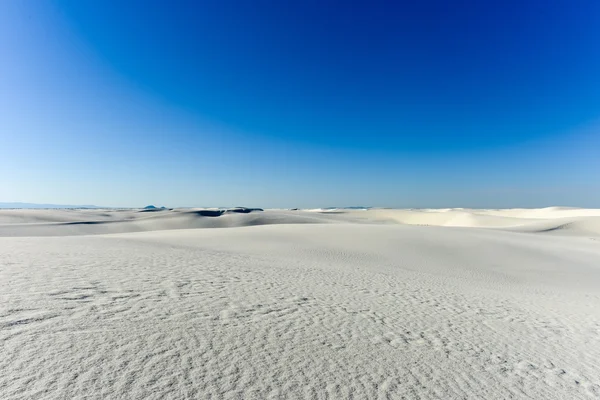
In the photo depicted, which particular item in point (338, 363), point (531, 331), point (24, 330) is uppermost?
point (24, 330)

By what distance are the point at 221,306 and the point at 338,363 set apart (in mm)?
2926

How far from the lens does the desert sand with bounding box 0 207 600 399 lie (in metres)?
4.08

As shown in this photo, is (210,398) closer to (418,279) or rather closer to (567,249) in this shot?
(418,279)

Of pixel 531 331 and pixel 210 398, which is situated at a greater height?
pixel 210 398

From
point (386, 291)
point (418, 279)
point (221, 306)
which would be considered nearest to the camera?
point (221, 306)

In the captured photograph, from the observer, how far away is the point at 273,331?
577 centimetres

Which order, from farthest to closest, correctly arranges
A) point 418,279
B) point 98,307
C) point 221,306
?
point 418,279, point 221,306, point 98,307

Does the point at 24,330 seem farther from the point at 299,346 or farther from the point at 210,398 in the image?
the point at 299,346

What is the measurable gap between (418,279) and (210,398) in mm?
10595

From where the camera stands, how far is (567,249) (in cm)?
2109

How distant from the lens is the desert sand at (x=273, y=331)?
4.08m

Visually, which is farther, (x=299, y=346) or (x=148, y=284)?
(x=148, y=284)

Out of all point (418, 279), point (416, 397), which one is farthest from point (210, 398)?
point (418, 279)

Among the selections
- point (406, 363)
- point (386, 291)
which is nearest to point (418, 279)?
point (386, 291)
